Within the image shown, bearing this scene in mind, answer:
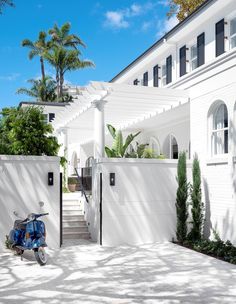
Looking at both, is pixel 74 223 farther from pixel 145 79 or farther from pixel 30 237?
pixel 145 79

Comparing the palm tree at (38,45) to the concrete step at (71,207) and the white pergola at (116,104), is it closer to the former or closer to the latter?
the white pergola at (116,104)

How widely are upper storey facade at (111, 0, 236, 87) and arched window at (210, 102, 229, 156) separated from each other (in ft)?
5.15

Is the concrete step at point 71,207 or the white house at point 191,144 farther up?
the white house at point 191,144

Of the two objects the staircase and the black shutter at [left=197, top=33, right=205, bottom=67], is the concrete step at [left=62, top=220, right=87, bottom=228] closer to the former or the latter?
the staircase

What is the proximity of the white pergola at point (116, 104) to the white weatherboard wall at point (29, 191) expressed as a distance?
8.21 ft

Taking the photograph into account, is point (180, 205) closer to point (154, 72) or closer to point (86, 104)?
point (86, 104)

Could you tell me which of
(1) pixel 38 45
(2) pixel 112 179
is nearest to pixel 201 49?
(2) pixel 112 179

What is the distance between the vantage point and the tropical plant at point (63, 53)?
133ft

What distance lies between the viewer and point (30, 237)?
29.9 ft

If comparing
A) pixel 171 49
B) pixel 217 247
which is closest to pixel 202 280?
pixel 217 247

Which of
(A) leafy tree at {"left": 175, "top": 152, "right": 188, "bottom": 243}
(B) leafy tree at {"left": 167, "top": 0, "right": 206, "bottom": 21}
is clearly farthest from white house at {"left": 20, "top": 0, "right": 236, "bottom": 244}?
(B) leafy tree at {"left": 167, "top": 0, "right": 206, "bottom": 21}

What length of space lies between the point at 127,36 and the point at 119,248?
24.8 metres

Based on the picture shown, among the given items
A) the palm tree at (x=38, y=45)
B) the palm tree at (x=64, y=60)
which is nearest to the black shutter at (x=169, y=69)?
the palm tree at (x=64, y=60)

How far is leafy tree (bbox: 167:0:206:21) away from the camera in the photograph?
28784mm
